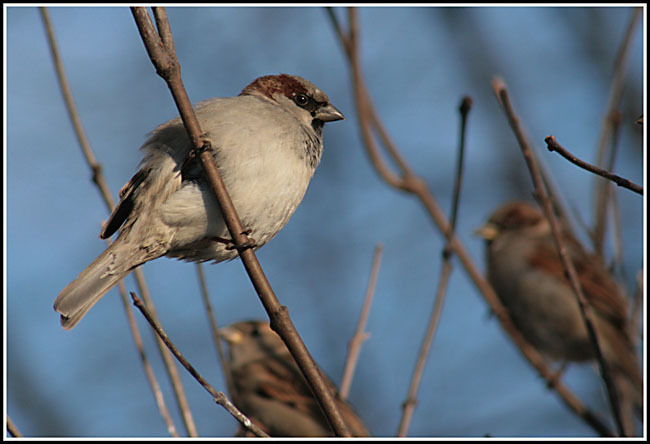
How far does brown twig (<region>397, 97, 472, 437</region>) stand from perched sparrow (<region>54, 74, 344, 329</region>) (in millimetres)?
624

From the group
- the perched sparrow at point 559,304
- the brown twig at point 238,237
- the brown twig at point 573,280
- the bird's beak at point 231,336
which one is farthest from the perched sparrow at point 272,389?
the perched sparrow at point 559,304

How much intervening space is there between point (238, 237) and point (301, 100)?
147cm

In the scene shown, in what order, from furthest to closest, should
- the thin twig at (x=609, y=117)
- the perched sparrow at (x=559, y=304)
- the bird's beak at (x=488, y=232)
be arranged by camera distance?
the bird's beak at (x=488, y=232) → the perched sparrow at (x=559, y=304) → the thin twig at (x=609, y=117)

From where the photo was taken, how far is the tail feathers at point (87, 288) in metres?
2.39

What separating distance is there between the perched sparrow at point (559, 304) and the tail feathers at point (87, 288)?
374 centimetres

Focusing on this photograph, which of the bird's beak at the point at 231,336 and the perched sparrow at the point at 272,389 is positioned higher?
the bird's beak at the point at 231,336

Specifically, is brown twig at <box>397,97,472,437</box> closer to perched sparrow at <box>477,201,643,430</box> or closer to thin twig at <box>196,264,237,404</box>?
thin twig at <box>196,264,237,404</box>

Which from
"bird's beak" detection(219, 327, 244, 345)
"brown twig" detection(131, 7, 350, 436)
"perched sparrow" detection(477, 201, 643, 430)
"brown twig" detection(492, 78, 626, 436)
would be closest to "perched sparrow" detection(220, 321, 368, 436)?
"bird's beak" detection(219, 327, 244, 345)

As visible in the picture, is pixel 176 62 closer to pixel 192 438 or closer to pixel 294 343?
pixel 294 343

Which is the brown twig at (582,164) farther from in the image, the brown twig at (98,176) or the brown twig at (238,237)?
the brown twig at (98,176)

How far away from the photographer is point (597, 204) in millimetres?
3340

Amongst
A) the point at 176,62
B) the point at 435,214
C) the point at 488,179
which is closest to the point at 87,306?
the point at 176,62

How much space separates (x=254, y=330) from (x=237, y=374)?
0.51 m

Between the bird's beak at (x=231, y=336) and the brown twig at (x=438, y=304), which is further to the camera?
the bird's beak at (x=231, y=336)
